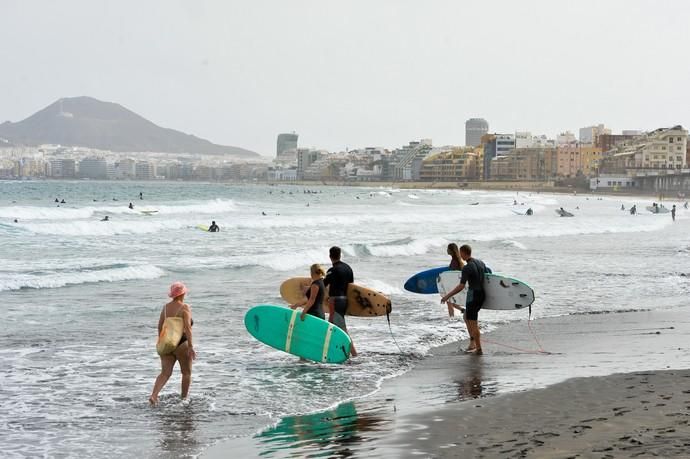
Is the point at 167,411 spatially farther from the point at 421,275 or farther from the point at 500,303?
the point at 421,275

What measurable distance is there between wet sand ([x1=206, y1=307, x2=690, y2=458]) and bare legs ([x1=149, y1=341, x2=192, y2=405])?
1161 millimetres

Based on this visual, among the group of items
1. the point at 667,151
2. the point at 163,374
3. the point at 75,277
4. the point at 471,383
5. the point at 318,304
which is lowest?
the point at 75,277

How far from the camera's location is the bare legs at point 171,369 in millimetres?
8398

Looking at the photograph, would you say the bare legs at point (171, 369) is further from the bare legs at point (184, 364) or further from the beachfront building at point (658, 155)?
the beachfront building at point (658, 155)

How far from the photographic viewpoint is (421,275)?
13.6 m

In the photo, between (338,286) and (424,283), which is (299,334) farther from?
(424,283)

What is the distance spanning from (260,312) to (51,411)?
2.92 metres

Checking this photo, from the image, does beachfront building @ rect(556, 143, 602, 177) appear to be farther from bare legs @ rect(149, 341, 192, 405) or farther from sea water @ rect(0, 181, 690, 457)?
bare legs @ rect(149, 341, 192, 405)

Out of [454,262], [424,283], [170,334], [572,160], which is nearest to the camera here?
[170,334]

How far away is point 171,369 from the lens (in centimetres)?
852

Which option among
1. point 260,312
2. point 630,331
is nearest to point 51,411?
point 260,312

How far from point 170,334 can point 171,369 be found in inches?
19.0

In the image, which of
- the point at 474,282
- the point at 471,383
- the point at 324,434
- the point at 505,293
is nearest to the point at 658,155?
the point at 505,293

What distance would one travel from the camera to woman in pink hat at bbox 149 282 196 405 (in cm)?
823
